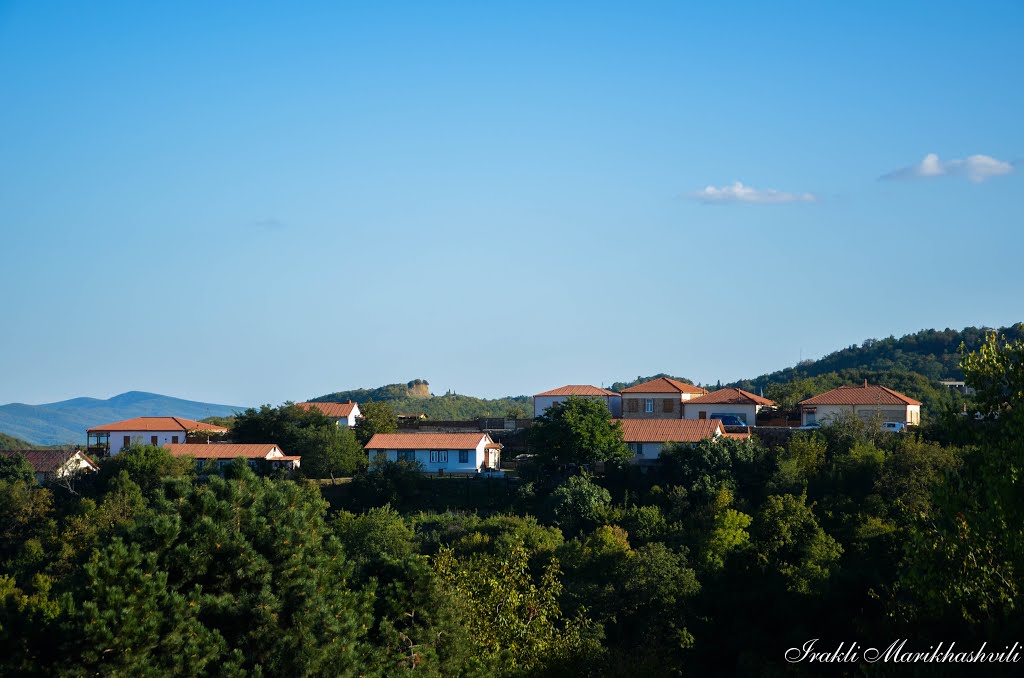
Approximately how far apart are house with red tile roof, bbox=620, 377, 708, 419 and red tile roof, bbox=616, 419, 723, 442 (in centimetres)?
566

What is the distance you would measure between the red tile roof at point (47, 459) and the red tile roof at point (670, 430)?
91.7 feet

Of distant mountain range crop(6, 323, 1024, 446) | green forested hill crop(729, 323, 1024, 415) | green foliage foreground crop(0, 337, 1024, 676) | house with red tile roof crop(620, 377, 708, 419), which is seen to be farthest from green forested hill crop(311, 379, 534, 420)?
green foliage foreground crop(0, 337, 1024, 676)

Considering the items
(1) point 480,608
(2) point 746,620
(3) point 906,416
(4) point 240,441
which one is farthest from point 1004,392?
(4) point 240,441

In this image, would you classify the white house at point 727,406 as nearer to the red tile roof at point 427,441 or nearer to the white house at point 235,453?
the red tile roof at point 427,441

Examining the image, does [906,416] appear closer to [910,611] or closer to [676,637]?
[676,637]

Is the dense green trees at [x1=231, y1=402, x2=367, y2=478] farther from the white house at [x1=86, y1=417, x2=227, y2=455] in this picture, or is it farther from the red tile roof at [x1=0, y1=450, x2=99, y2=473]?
the red tile roof at [x1=0, y1=450, x2=99, y2=473]

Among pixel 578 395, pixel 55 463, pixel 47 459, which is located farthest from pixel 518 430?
pixel 47 459

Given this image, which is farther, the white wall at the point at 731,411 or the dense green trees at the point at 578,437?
the white wall at the point at 731,411

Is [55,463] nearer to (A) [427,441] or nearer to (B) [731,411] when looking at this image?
(A) [427,441]

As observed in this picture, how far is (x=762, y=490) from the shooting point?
5159 centimetres

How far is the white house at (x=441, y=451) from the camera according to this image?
2418 inches

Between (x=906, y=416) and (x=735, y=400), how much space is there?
29.5 ft

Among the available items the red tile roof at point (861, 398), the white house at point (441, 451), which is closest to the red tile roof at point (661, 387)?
the red tile roof at point (861, 398)

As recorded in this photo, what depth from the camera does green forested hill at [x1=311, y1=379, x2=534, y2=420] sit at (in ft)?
407
